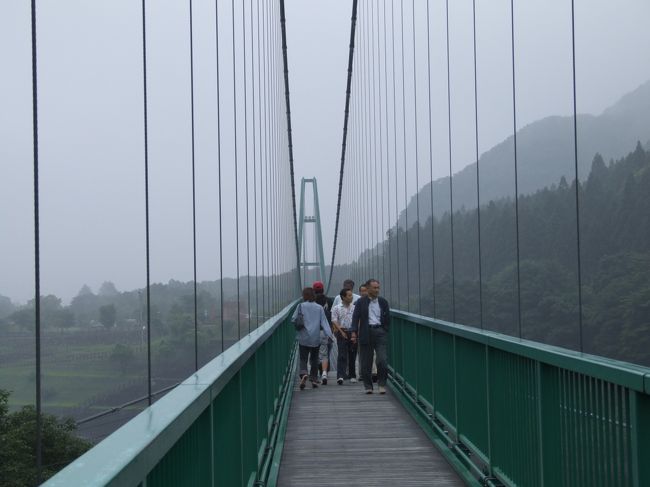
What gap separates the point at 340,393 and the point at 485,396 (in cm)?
553

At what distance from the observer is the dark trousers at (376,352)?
936cm

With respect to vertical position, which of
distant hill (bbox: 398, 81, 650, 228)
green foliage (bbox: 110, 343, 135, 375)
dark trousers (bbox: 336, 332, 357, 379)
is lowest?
dark trousers (bbox: 336, 332, 357, 379)

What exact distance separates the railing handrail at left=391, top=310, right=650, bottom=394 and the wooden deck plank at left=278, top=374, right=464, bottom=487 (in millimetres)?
1013

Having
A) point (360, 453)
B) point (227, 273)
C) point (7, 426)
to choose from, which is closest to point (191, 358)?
point (360, 453)

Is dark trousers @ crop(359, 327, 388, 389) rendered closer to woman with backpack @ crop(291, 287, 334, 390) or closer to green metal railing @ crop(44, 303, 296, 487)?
woman with backpack @ crop(291, 287, 334, 390)

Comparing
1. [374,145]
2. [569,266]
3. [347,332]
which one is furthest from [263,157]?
[374,145]

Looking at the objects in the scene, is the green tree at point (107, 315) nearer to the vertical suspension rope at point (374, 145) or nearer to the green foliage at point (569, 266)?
the green foliage at point (569, 266)

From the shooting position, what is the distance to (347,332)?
36.1 feet

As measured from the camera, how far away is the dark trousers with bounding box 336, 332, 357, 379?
36.7 ft

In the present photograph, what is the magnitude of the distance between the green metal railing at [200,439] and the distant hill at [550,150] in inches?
173

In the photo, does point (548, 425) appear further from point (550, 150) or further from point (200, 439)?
point (550, 150)

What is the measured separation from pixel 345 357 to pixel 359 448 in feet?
16.3

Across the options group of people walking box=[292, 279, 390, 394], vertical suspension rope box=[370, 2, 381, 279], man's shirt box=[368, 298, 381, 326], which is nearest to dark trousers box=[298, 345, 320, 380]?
group of people walking box=[292, 279, 390, 394]

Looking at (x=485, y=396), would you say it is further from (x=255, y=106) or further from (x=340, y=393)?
(x=255, y=106)
